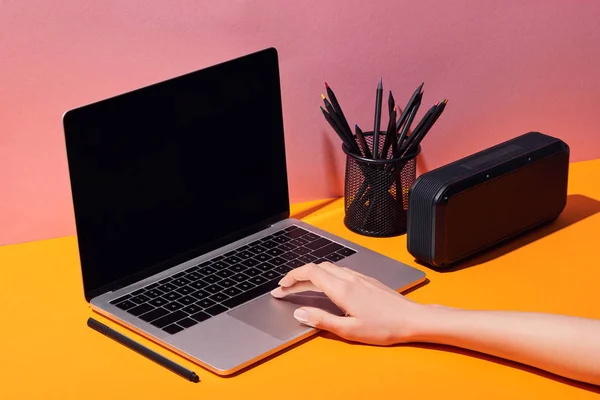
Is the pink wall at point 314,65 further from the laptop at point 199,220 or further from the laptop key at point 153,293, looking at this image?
the laptop key at point 153,293

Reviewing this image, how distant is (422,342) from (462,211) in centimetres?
22

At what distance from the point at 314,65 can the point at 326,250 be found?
0.29m

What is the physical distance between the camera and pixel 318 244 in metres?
1.35

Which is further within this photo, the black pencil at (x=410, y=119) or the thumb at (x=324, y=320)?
the black pencil at (x=410, y=119)

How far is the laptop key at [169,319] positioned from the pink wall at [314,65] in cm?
32

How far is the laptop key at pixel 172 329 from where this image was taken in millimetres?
1142

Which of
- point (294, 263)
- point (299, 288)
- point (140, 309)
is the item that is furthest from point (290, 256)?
point (140, 309)

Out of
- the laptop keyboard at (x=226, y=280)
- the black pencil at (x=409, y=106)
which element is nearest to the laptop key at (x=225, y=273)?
the laptop keyboard at (x=226, y=280)

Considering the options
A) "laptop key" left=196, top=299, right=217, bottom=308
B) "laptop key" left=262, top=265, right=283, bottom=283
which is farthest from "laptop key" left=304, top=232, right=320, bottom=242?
"laptop key" left=196, top=299, right=217, bottom=308

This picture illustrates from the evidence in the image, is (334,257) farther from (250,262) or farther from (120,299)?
(120,299)

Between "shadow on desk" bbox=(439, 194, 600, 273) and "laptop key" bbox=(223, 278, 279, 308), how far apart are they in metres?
0.24

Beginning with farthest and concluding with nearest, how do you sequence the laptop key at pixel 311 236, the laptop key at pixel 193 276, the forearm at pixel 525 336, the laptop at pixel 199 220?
the laptop key at pixel 311 236, the laptop key at pixel 193 276, the laptop at pixel 199 220, the forearm at pixel 525 336

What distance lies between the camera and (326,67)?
146 cm

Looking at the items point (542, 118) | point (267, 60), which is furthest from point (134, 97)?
point (542, 118)
